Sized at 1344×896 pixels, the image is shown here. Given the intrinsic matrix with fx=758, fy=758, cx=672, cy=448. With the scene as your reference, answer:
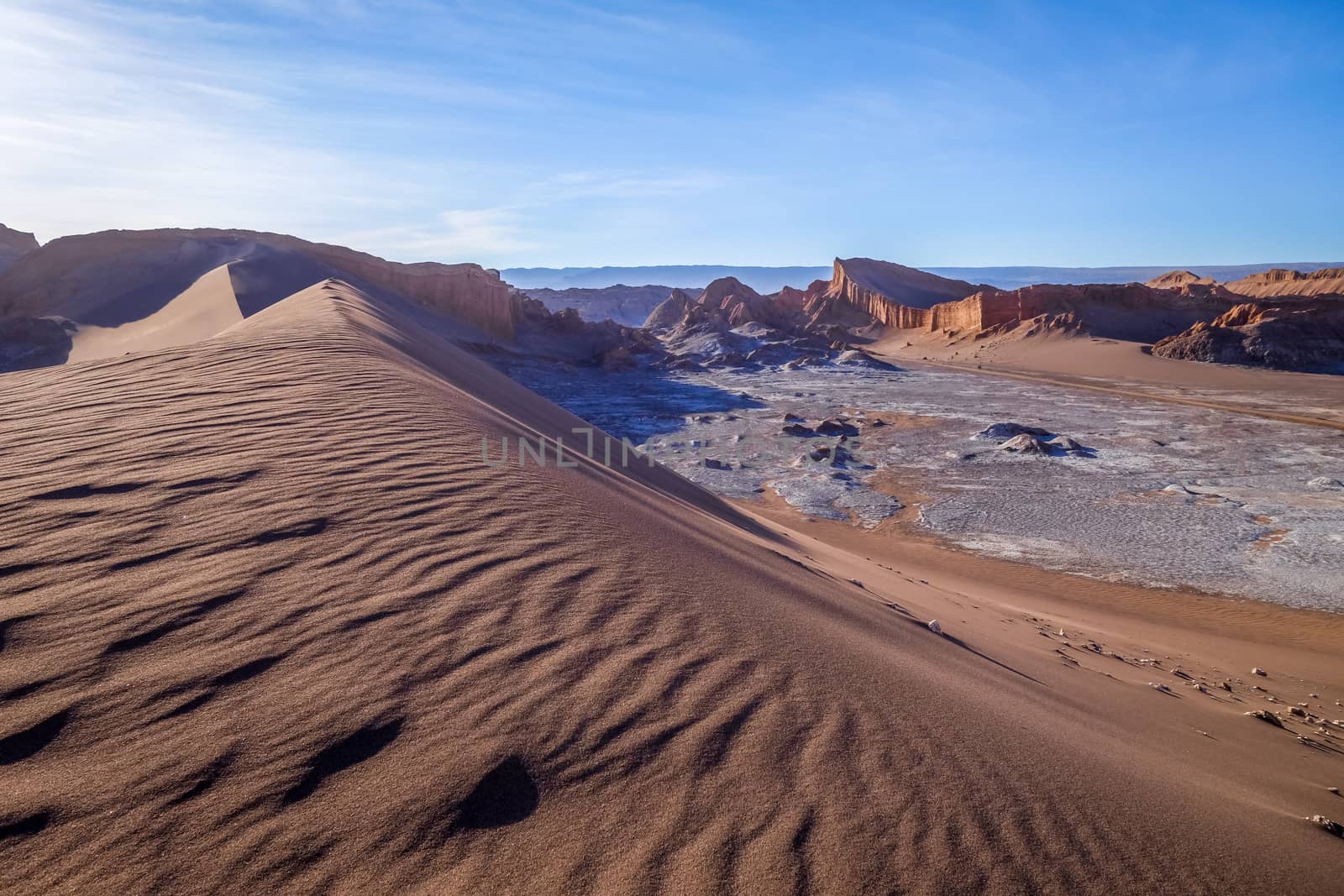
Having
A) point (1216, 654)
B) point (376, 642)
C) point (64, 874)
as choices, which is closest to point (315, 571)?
point (376, 642)

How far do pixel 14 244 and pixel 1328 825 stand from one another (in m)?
56.5

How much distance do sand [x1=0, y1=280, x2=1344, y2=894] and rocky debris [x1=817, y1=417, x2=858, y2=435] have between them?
564 inches

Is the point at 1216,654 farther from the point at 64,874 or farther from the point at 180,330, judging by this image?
the point at 180,330

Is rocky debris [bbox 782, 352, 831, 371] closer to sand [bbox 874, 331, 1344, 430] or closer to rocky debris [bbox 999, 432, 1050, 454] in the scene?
sand [bbox 874, 331, 1344, 430]

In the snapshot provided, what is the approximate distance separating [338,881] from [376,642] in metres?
0.85

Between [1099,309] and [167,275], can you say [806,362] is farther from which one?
[167,275]

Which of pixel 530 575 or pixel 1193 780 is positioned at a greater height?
pixel 530 575

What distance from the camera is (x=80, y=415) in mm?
4566

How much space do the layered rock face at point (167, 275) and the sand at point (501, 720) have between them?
24.9 m

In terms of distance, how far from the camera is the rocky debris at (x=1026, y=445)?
15.3 meters

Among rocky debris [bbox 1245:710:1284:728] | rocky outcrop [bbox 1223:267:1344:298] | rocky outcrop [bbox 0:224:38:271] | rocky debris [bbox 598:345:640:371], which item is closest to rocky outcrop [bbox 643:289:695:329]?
rocky debris [bbox 598:345:640:371]

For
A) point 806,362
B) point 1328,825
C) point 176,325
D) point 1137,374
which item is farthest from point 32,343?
point 1137,374

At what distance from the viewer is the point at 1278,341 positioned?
2981cm

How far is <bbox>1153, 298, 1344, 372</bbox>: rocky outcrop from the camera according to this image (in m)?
29.4
